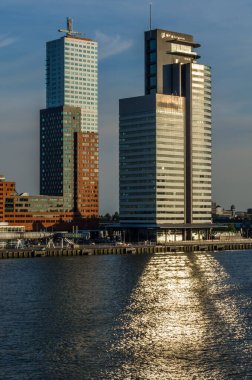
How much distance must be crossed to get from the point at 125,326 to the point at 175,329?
586cm

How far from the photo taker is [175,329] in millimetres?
87625

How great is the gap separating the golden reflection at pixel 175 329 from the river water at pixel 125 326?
10 cm

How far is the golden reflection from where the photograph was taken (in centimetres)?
7012

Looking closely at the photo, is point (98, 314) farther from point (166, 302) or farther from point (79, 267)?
point (79, 267)

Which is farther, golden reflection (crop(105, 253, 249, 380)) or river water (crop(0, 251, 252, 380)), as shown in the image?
river water (crop(0, 251, 252, 380))

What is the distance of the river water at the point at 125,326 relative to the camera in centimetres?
7050

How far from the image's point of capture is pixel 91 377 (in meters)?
67.5

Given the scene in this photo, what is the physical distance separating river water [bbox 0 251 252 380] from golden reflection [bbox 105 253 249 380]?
3.9 inches

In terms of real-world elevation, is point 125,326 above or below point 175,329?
above

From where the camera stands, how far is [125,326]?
8894 cm

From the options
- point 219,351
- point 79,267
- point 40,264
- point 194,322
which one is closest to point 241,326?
point 194,322

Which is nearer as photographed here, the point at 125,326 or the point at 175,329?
the point at 175,329

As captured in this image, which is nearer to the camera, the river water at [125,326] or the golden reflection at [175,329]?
the golden reflection at [175,329]

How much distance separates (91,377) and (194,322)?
87.7 ft
